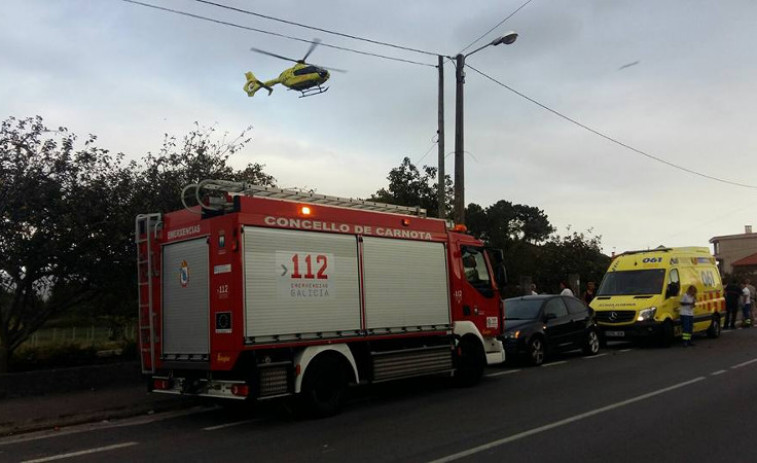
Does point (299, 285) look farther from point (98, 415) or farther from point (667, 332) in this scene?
point (667, 332)

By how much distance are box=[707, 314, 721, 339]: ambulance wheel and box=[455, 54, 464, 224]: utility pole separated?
30.9 feet

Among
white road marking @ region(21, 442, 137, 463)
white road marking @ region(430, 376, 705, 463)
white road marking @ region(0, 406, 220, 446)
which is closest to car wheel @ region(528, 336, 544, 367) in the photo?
white road marking @ region(430, 376, 705, 463)

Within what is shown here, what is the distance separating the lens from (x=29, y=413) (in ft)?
28.7

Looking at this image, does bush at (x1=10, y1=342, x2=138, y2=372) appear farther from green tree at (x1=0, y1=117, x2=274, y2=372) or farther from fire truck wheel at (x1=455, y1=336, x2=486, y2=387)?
fire truck wheel at (x1=455, y1=336, x2=486, y2=387)

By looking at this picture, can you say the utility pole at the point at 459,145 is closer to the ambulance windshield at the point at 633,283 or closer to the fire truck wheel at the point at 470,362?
the fire truck wheel at the point at 470,362

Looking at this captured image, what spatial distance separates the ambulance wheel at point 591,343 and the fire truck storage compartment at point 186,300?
414 inches

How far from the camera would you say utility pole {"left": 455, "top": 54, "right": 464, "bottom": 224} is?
15320 millimetres

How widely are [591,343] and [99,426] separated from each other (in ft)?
38.2

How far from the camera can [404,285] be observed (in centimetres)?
964

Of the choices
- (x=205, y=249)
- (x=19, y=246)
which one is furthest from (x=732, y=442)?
(x=19, y=246)

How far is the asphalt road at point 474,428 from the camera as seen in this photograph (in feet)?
20.1

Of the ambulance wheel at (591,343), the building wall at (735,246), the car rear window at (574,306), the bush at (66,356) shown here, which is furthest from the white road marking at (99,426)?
the building wall at (735,246)

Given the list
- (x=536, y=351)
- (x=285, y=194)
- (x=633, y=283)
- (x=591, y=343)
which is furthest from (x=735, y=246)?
(x=285, y=194)

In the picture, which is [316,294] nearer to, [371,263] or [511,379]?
[371,263]
